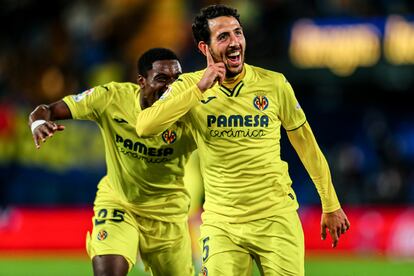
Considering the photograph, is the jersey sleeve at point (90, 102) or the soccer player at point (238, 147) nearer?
the soccer player at point (238, 147)

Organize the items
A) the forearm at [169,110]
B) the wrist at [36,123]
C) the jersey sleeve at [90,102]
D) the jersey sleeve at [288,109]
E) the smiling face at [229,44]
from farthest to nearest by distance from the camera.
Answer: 1. the jersey sleeve at [90,102]
2. the wrist at [36,123]
3. the jersey sleeve at [288,109]
4. the smiling face at [229,44]
5. the forearm at [169,110]

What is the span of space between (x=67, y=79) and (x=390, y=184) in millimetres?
6584

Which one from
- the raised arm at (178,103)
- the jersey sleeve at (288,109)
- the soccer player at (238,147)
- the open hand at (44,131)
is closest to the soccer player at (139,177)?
the open hand at (44,131)

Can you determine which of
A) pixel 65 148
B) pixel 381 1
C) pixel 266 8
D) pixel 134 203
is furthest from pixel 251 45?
pixel 134 203

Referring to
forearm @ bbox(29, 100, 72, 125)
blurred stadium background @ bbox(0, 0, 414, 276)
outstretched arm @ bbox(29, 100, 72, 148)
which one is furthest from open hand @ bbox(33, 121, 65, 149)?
blurred stadium background @ bbox(0, 0, 414, 276)

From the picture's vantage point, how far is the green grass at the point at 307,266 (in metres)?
12.8

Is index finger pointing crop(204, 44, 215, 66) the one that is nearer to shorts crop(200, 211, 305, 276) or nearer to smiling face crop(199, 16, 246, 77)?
smiling face crop(199, 16, 246, 77)

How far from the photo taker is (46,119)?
7234mm

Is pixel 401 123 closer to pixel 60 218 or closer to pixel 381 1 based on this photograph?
pixel 381 1

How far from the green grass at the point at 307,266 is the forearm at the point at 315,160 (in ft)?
18.2

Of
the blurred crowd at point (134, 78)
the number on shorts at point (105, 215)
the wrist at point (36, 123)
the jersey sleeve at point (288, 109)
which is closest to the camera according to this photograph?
the jersey sleeve at point (288, 109)

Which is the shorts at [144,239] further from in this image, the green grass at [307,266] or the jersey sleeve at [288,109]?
the green grass at [307,266]

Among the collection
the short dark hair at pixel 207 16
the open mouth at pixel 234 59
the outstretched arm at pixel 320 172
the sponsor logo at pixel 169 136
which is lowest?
the outstretched arm at pixel 320 172

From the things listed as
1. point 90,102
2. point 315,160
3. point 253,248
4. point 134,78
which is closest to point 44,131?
point 90,102
